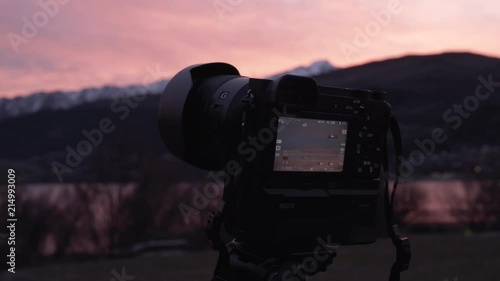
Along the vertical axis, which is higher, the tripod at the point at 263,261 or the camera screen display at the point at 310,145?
the camera screen display at the point at 310,145

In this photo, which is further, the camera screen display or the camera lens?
the camera lens

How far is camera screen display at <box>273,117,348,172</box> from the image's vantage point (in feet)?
6.30

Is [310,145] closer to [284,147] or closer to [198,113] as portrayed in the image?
[284,147]

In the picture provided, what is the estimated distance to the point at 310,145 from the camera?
200cm

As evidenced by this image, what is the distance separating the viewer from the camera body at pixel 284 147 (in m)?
1.88

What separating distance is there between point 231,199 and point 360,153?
48 cm

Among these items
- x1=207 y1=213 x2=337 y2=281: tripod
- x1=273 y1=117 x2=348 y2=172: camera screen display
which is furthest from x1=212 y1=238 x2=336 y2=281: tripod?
x1=273 y1=117 x2=348 y2=172: camera screen display

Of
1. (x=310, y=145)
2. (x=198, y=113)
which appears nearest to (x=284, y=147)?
(x=310, y=145)

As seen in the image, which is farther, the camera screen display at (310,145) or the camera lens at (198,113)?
the camera lens at (198,113)

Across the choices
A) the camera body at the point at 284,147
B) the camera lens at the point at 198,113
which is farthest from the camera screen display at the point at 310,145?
the camera lens at the point at 198,113

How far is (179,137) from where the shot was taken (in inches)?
82.7

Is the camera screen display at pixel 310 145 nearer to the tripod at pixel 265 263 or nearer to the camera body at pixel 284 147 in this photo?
the camera body at pixel 284 147

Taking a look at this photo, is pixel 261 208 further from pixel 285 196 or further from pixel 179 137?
pixel 179 137

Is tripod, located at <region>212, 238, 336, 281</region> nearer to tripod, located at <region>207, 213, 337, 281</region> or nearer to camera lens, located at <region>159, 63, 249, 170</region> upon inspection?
tripod, located at <region>207, 213, 337, 281</region>
